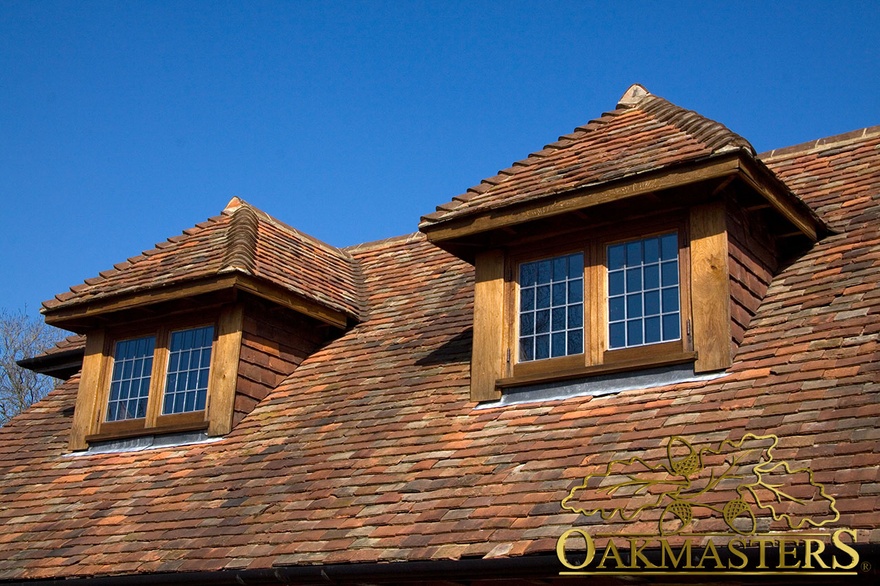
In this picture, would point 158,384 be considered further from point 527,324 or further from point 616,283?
point 616,283

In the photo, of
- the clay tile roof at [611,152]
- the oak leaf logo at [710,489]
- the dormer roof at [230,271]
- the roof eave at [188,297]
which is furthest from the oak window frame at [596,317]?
the dormer roof at [230,271]

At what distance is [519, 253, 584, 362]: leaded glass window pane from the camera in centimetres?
973

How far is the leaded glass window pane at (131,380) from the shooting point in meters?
12.7

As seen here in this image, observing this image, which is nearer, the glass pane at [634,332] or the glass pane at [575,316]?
the glass pane at [634,332]

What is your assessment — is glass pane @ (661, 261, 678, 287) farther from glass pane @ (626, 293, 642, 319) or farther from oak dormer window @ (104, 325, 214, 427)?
oak dormer window @ (104, 325, 214, 427)

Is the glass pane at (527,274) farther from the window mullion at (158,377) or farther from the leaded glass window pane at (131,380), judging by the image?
the leaded glass window pane at (131,380)

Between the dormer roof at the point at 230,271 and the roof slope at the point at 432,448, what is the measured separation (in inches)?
32.4

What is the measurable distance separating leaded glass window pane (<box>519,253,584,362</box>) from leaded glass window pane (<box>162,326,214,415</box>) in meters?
4.05

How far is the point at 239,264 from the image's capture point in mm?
12109

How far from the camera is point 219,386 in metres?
11.9

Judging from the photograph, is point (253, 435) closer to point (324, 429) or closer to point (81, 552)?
point (324, 429)

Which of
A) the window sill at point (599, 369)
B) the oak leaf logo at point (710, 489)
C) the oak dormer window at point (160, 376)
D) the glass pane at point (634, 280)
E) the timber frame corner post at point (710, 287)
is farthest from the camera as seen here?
the oak dormer window at point (160, 376)

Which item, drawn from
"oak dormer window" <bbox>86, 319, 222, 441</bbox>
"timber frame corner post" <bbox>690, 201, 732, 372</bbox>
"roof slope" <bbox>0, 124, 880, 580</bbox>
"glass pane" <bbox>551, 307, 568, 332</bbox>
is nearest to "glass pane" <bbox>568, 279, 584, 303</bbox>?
"glass pane" <bbox>551, 307, 568, 332</bbox>

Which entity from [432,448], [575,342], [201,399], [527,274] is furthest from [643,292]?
[201,399]
